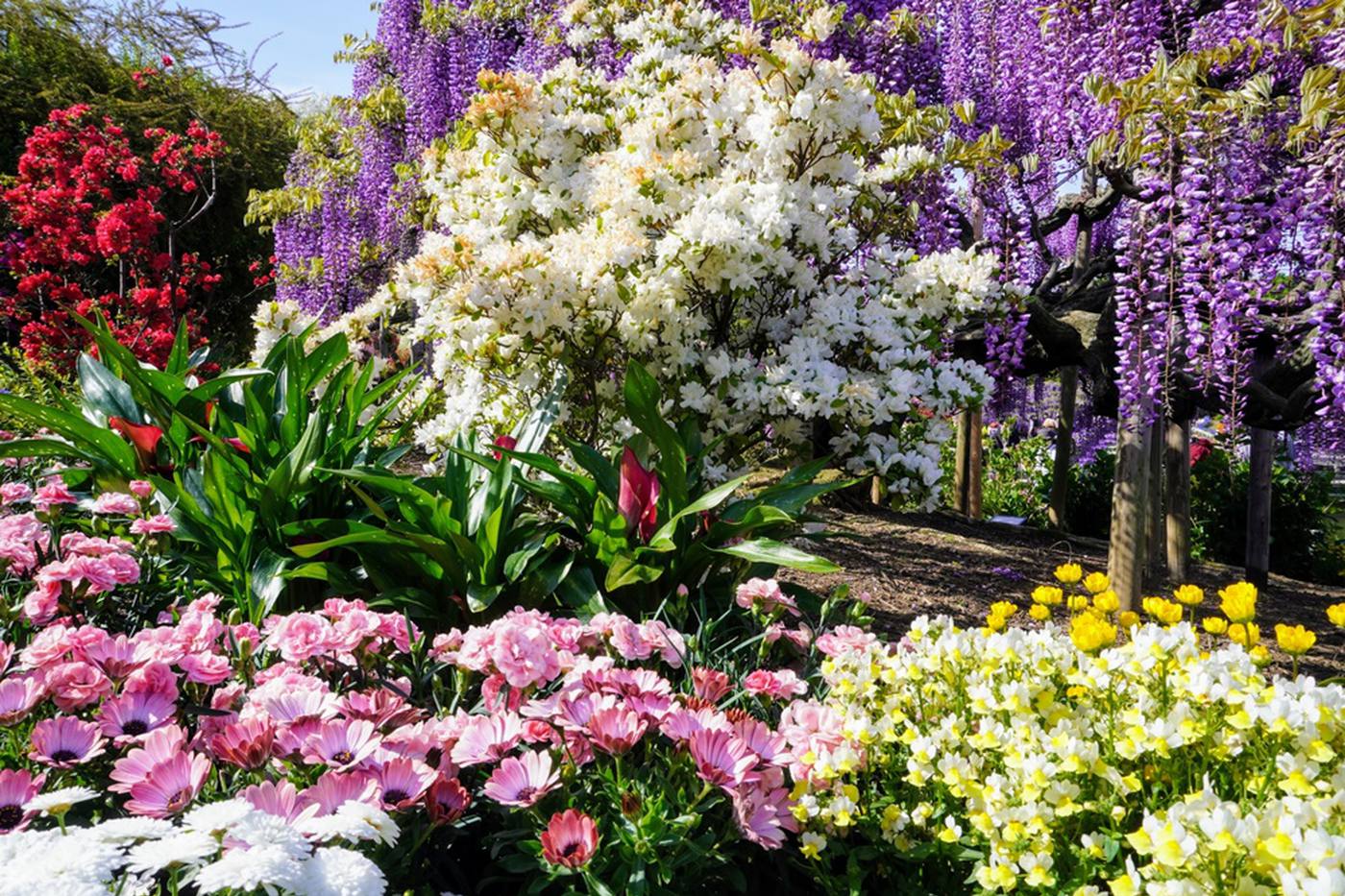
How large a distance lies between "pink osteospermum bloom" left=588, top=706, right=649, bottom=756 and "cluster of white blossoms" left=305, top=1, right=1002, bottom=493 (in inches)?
67.6

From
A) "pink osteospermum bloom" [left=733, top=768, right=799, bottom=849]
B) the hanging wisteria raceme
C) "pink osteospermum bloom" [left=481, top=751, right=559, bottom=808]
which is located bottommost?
"pink osteospermum bloom" [left=733, top=768, right=799, bottom=849]

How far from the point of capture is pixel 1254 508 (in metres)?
5.73

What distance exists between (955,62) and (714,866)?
190 inches

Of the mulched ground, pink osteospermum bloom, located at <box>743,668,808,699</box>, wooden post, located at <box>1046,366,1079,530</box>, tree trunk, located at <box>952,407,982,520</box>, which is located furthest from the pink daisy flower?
wooden post, located at <box>1046,366,1079,530</box>

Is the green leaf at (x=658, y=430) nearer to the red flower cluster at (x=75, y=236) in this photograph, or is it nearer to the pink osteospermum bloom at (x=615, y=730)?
the pink osteospermum bloom at (x=615, y=730)

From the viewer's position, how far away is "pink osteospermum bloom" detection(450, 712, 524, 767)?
126cm

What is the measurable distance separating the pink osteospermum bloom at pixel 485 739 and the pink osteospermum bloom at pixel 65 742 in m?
0.47

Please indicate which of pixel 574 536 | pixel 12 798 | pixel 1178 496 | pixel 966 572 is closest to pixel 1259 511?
pixel 1178 496

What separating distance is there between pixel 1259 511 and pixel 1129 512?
6.47 feet

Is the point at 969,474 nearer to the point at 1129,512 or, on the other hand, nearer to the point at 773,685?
the point at 1129,512

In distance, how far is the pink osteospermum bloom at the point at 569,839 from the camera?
1.13 meters

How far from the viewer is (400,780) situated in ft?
3.81

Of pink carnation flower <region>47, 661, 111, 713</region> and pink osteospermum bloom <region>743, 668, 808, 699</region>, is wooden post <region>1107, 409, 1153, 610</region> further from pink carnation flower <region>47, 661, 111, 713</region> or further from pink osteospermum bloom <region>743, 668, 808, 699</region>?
pink carnation flower <region>47, 661, 111, 713</region>

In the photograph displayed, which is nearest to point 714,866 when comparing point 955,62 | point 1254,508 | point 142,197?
point 955,62
